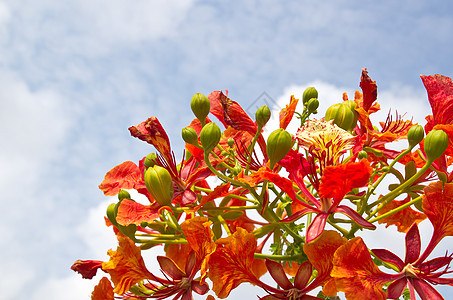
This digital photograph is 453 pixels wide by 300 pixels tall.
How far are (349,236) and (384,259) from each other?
18cm

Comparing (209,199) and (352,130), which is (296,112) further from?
(209,199)

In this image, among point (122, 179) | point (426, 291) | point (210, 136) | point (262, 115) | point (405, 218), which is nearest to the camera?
point (426, 291)

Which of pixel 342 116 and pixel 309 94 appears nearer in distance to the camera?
pixel 342 116

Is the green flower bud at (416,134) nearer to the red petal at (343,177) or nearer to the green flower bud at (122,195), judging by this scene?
the red petal at (343,177)

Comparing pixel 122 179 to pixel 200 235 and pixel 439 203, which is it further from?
pixel 439 203

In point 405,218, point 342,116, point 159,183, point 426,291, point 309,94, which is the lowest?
point 426,291

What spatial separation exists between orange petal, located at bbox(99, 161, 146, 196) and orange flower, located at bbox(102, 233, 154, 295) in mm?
288

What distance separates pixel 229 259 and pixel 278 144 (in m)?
0.45

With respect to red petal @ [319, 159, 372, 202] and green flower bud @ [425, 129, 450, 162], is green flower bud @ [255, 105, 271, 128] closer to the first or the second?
red petal @ [319, 159, 372, 202]

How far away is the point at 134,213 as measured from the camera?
5.95 feet

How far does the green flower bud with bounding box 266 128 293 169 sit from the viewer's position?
1.66 m

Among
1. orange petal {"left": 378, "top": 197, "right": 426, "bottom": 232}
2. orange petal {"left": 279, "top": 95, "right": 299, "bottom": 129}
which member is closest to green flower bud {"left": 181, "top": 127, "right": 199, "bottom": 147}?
orange petal {"left": 279, "top": 95, "right": 299, "bottom": 129}

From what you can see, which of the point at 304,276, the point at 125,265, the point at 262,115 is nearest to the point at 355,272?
the point at 304,276

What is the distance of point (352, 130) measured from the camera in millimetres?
2080
